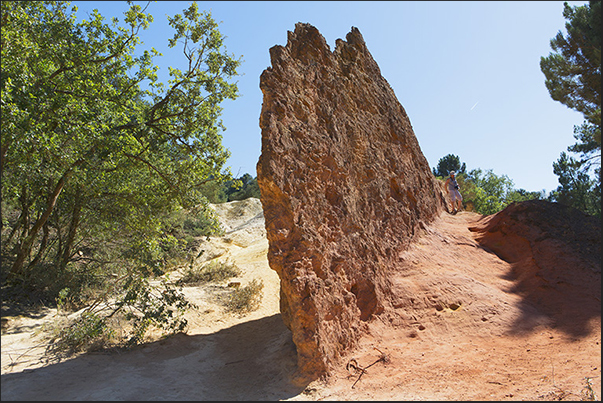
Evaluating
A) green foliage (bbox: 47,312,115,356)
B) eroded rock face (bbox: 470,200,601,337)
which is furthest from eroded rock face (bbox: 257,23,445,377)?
green foliage (bbox: 47,312,115,356)

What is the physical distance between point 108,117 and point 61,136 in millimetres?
1339

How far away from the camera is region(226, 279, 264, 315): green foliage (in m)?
10.1

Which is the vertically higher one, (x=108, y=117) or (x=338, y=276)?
(x=108, y=117)

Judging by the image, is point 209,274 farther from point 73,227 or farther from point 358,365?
point 358,365

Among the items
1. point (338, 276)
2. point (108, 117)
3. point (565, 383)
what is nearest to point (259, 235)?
point (108, 117)

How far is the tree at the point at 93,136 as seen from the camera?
729 cm

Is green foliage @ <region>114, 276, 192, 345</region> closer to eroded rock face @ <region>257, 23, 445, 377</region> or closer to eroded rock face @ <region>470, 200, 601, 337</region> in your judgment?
eroded rock face @ <region>257, 23, 445, 377</region>

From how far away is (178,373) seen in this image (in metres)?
6.48

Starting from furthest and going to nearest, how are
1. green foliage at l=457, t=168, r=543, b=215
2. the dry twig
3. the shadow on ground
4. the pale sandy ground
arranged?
green foliage at l=457, t=168, r=543, b=215
the dry twig
the shadow on ground
the pale sandy ground

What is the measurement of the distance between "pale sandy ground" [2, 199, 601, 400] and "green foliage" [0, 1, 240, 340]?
49.4 inches

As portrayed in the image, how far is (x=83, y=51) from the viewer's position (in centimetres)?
870

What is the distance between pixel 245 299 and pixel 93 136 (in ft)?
17.2

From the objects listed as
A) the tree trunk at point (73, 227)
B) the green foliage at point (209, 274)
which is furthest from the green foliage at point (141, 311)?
the green foliage at point (209, 274)

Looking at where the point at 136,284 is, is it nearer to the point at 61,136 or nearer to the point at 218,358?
the point at 218,358
